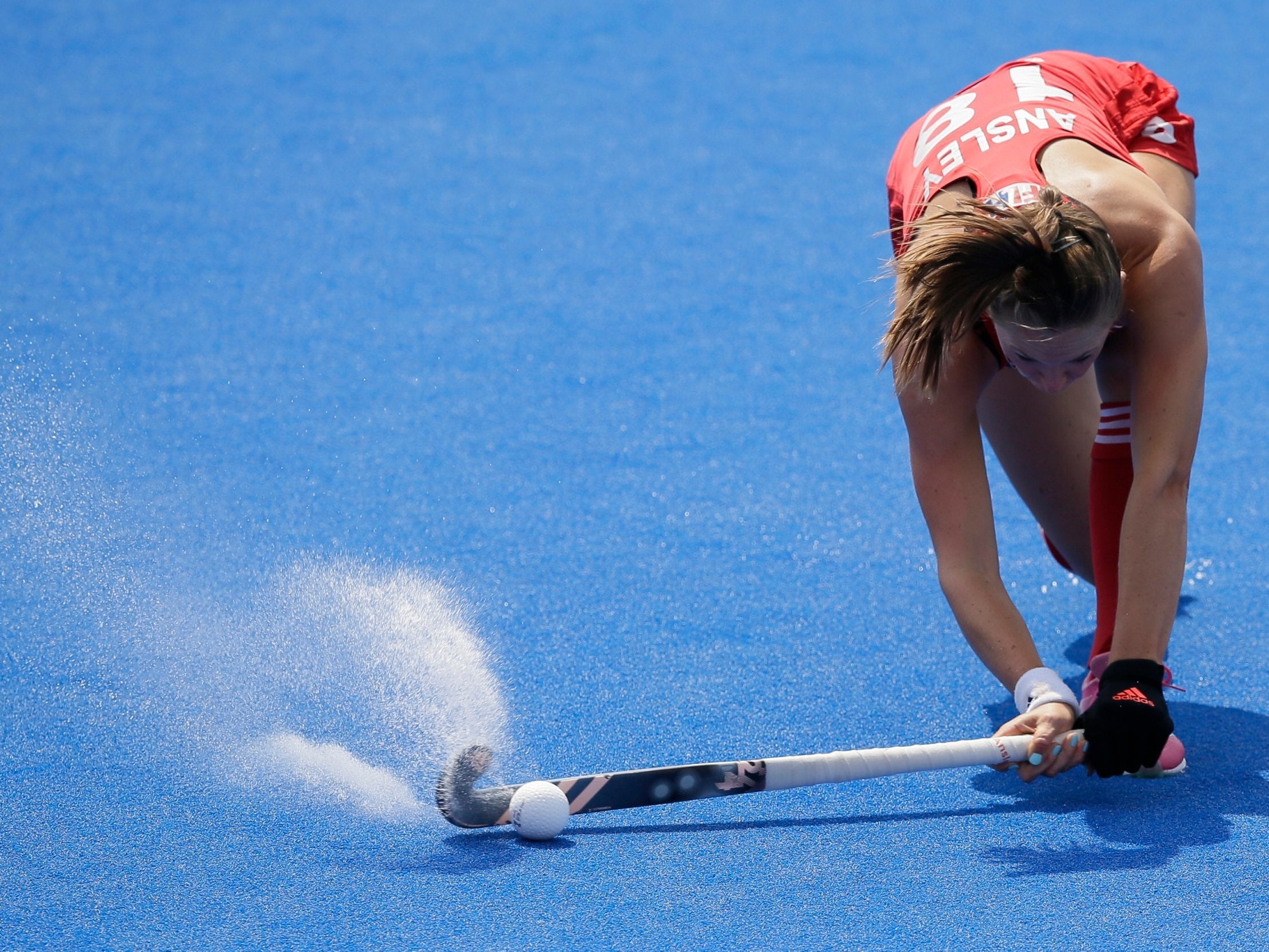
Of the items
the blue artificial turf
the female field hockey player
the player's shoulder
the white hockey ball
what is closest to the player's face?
the female field hockey player

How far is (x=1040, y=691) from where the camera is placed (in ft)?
8.12

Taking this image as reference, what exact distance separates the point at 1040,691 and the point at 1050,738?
0.27ft

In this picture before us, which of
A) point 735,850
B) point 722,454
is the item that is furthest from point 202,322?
point 735,850

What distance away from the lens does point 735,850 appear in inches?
92.3

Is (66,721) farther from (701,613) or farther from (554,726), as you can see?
(701,613)

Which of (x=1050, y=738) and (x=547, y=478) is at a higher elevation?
(x=547, y=478)

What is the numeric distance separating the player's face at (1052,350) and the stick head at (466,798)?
106 centimetres

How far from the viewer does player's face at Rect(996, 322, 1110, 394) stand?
7.61ft

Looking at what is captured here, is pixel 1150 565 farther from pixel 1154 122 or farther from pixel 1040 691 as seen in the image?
pixel 1154 122

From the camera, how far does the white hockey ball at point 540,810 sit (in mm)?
2361

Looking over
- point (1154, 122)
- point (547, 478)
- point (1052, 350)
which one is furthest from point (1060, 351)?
point (547, 478)

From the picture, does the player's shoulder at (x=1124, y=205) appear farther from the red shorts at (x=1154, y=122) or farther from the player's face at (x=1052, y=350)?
the red shorts at (x=1154, y=122)

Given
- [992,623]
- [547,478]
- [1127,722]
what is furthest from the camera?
[547,478]

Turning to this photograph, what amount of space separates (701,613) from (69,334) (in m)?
2.31
